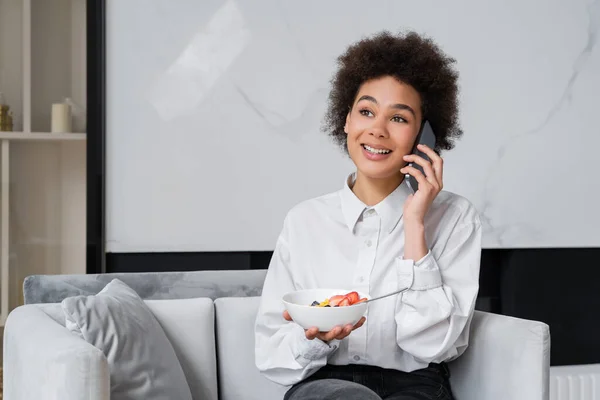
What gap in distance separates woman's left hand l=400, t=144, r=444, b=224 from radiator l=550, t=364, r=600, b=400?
1.69 metres

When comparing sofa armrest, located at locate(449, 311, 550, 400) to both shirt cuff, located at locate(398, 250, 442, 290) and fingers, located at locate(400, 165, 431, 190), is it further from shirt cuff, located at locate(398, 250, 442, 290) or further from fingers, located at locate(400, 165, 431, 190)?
fingers, located at locate(400, 165, 431, 190)

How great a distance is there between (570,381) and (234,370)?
1678 millimetres

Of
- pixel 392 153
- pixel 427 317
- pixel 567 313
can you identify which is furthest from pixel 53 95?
pixel 567 313

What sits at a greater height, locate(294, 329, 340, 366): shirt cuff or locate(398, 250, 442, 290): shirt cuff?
locate(398, 250, 442, 290): shirt cuff

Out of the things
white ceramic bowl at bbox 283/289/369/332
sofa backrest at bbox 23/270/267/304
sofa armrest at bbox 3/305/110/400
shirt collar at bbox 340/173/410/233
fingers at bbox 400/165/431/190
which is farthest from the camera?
sofa backrest at bbox 23/270/267/304

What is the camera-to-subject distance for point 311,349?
1783 millimetres

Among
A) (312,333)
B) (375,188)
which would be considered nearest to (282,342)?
(312,333)

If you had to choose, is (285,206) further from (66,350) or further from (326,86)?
(66,350)

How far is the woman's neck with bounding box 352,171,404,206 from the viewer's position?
6.72 feet

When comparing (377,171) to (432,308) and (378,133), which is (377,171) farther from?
(432,308)

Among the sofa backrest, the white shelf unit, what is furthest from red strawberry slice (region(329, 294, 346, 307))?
the white shelf unit

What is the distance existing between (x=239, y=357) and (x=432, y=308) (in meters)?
0.73

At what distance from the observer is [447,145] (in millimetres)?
2123

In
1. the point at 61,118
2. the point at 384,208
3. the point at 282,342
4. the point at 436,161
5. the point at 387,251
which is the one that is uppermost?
the point at 61,118
